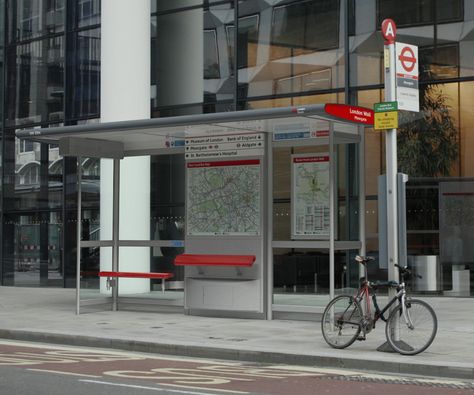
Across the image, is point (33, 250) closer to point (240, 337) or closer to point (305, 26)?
point (305, 26)

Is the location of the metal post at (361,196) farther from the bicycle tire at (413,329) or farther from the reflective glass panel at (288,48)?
the reflective glass panel at (288,48)

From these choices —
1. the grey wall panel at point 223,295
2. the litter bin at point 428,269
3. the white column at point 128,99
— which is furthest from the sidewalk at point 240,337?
the white column at point 128,99

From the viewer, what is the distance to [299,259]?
18.4 meters

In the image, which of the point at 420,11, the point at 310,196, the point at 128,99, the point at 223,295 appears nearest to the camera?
the point at 310,196

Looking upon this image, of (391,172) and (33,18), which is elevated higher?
(33,18)

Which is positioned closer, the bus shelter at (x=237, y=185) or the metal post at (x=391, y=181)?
the metal post at (x=391, y=181)

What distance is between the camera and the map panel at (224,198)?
15203 millimetres

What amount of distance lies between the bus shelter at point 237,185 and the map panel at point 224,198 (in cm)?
2

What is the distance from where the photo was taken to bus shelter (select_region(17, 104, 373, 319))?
563 inches

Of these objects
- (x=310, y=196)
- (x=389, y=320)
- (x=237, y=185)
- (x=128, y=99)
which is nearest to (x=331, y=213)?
(x=310, y=196)

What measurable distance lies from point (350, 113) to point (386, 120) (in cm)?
166

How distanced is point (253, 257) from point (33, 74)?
1292 centimetres

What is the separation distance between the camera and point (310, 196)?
14.8 m

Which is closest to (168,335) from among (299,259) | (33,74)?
(299,259)
